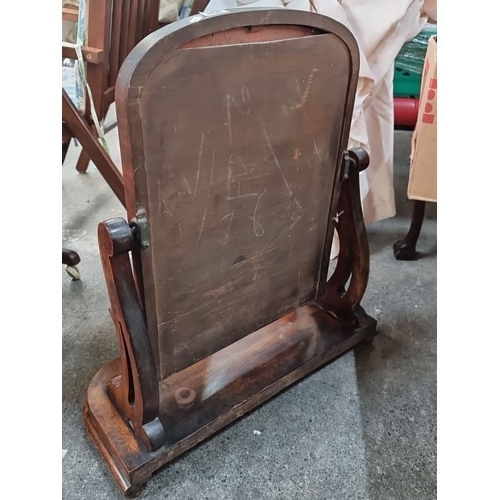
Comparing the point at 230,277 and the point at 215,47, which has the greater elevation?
the point at 215,47

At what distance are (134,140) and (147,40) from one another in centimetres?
12

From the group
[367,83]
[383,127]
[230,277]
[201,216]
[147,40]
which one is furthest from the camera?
[383,127]

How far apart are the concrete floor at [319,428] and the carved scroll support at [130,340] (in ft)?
0.39

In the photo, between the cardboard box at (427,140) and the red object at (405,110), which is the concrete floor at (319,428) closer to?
the cardboard box at (427,140)

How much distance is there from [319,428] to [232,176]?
56cm

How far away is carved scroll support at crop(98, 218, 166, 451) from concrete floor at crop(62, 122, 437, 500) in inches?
4.7

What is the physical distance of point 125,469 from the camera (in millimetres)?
872

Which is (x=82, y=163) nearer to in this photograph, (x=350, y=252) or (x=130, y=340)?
(x=350, y=252)

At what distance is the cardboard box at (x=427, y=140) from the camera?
1.25m

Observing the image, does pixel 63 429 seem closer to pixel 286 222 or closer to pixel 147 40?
pixel 286 222

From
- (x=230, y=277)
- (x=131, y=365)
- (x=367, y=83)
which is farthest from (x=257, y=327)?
(x=367, y=83)

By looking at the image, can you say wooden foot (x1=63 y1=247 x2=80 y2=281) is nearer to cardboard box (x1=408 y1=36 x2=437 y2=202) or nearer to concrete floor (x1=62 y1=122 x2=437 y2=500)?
concrete floor (x1=62 y1=122 x2=437 y2=500)

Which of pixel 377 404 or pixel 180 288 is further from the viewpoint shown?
pixel 377 404

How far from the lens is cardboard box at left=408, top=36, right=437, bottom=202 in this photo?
1.25m
